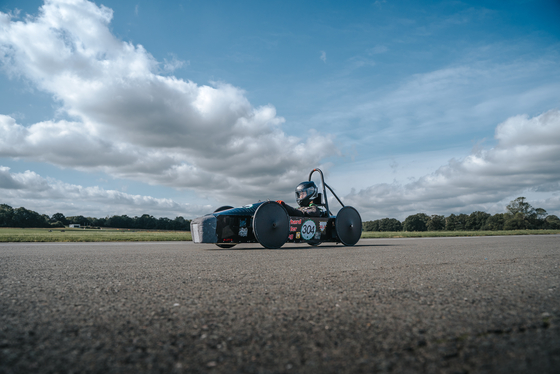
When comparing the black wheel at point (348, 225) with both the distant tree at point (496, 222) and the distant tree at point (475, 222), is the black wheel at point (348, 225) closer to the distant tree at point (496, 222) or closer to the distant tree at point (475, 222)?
the distant tree at point (496, 222)

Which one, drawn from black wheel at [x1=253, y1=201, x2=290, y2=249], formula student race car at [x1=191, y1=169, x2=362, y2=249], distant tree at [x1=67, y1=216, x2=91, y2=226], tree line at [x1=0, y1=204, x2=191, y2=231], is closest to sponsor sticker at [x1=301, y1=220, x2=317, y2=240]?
formula student race car at [x1=191, y1=169, x2=362, y2=249]

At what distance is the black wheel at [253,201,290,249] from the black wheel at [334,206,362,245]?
3348 millimetres

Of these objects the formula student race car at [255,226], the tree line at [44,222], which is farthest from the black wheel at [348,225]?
the tree line at [44,222]

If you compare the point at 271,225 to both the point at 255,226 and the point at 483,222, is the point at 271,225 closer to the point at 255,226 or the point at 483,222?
the point at 255,226

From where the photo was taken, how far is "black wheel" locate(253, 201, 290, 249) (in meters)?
10.2

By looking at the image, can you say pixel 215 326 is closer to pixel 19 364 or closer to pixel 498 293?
pixel 19 364

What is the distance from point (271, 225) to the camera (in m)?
10.4

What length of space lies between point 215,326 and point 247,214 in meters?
8.78

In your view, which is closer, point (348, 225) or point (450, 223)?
point (348, 225)

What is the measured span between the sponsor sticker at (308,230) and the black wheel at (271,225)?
1219 mm

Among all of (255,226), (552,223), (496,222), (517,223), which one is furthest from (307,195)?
(552,223)

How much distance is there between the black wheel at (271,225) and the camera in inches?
400

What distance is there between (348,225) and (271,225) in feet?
15.3

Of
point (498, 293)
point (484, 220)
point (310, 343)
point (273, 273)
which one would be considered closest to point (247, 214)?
point (273, 273)
